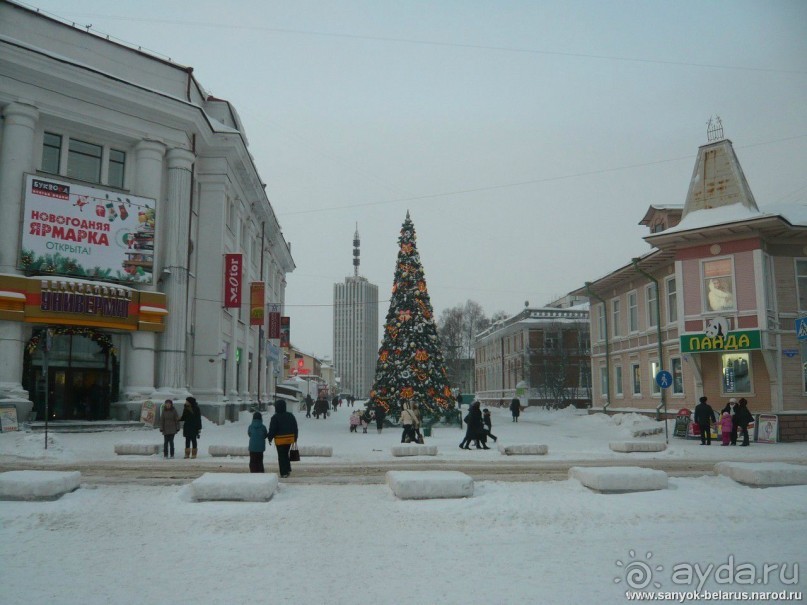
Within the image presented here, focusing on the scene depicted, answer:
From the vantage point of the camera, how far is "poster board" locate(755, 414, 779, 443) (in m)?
24.1

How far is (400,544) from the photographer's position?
27.7 feet

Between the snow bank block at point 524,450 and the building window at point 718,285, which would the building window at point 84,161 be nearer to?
the snow bank block at point 524,450

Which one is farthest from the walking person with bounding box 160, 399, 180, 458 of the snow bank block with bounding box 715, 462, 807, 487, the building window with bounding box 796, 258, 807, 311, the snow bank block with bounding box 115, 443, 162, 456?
the building window with bounding box 796, 258, 807, 311

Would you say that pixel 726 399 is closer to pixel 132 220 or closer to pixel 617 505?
pixel 617 505

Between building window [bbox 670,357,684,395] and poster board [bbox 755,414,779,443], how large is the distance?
5.36 m

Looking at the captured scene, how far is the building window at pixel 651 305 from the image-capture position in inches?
1292

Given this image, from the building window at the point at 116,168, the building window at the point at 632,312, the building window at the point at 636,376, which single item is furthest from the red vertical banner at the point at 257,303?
the building window at the point at 636,376

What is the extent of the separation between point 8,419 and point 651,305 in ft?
94.2

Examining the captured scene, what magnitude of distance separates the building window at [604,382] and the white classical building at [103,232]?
22.1 metres

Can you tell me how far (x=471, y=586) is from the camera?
679 centimetres

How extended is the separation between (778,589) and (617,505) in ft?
12.1

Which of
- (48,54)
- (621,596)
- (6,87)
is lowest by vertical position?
(621,596)

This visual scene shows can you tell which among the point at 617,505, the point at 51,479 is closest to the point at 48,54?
the point at 51,479

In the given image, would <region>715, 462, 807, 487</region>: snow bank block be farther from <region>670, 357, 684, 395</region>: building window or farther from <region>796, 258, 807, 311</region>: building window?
<region>670, 357, 684, 395</region>: building window
